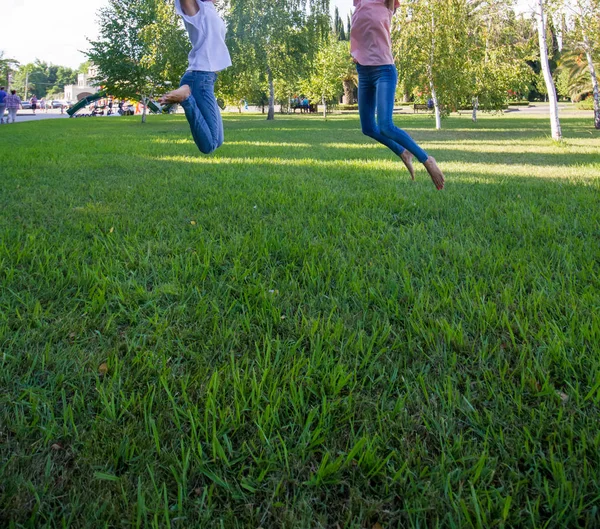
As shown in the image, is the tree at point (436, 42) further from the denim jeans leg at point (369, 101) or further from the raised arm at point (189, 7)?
the raised arm at point (189, 7)

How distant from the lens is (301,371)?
194 cm

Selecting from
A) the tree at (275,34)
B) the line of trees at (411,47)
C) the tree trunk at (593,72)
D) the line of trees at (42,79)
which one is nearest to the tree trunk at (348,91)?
the line of trees at (411,47)

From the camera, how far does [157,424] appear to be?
1.62 m

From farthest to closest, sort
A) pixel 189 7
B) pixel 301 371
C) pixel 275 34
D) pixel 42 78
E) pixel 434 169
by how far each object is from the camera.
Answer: pixel 42 78 → pixel 275 34 → pixel 434 169 → pixel 189 7 → pixel 301 371

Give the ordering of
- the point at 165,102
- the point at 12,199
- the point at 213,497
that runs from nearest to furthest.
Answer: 1. the point at 213,497
2. the point at 165,102
3. the point at 12,199

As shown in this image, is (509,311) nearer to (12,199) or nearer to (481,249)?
(481,249)

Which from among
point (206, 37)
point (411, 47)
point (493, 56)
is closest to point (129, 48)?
point (411, 47)

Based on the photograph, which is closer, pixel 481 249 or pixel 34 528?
pixel 34 528

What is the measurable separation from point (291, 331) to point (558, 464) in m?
1.22

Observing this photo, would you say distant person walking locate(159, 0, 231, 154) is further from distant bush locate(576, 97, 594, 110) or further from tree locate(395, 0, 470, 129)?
distant bush locate(576, 97, 594, 110)

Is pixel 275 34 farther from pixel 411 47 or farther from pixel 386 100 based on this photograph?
pixel 386 100

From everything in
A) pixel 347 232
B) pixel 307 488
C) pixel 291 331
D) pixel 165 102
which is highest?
pixel 165 102

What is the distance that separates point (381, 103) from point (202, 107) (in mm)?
1587

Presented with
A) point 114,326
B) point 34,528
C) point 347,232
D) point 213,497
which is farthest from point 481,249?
point 34,528
